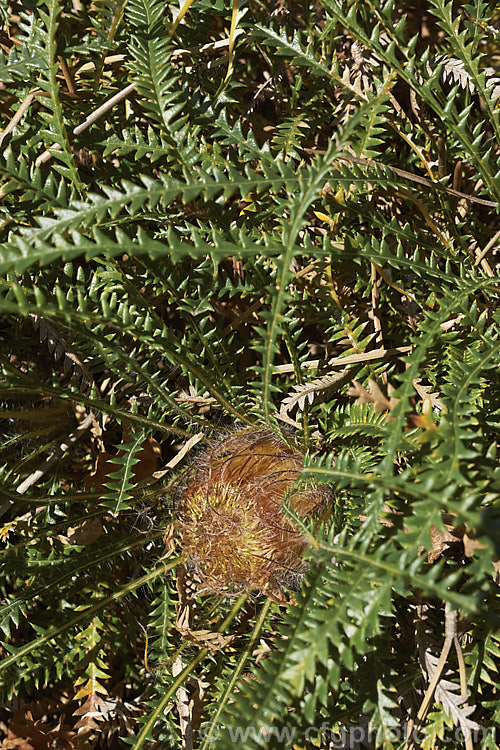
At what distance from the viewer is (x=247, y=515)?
3.15ft

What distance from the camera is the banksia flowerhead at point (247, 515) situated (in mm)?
956

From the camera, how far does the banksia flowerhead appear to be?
37.6 inches

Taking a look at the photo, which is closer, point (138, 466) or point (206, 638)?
point (206, 638)

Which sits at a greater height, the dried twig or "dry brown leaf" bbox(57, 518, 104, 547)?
the dried twig

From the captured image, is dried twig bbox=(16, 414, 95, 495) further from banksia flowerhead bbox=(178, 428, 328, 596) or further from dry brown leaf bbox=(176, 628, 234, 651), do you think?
dry brown leaf bbox=(176, 628, 234, 651)

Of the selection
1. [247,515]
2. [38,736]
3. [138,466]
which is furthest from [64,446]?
[38,736]

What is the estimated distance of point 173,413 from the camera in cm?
104

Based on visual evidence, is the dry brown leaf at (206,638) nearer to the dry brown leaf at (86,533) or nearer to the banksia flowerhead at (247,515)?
the banksia flowerhead at (247,515)

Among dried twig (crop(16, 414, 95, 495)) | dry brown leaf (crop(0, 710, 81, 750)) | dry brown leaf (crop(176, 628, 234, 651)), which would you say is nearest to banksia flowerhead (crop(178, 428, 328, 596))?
dry brown leaf (crop(176, 628, 234, 651))

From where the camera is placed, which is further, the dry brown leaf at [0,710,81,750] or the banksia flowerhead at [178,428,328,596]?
the dry brown leaf at [0,710,81,750]

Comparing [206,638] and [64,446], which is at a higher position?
[64,446]

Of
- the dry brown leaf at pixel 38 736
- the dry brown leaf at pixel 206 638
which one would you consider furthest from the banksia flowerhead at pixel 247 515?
the dry brown leaf at pixel 38 736

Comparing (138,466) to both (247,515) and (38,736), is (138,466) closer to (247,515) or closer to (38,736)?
(247,515)

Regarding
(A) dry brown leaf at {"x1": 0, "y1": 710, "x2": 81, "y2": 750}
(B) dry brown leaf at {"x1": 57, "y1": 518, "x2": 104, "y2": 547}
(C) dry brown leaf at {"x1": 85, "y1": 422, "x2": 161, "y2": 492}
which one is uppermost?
(C) dry brown leaf at {"x1": 85, "y1": 422, "x2": 161, "y2": 492}
